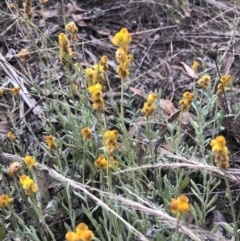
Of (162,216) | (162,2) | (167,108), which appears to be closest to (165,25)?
(162,2)

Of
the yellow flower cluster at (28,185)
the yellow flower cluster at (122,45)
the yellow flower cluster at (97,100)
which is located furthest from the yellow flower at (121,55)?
the yellow flower cluster at (28,185)

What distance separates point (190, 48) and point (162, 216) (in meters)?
1.70

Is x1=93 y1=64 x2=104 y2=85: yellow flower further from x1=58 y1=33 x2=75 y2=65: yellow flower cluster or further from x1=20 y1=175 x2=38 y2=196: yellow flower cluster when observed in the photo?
x1=20 y1=175 x2=38 y2=196: yellow flower cluster

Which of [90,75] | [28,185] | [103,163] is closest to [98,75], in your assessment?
[90,75]

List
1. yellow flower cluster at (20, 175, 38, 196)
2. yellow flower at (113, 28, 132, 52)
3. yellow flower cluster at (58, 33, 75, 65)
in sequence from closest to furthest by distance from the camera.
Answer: yellow flower cluster at (20, 175, 38, 196), yellow flower at (113, 28, 132, 52), yellow flower cluster at (58, 33, 75, 65)

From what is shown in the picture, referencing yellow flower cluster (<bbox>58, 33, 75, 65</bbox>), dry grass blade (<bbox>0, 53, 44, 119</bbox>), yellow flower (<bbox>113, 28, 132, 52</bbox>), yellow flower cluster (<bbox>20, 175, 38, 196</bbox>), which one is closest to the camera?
yellow flower cluster (<bbox>20, 175, 38, 196</bbox>)

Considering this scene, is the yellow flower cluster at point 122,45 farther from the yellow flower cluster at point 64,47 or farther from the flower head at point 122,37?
the yellow flower cluster at point 64,47

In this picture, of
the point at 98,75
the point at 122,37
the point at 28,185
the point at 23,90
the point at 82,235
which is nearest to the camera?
the point at 82,235

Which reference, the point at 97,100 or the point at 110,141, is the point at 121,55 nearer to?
the point at 97,100

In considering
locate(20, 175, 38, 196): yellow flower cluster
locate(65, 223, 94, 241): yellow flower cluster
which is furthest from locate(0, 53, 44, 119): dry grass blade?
locate(65, 223, 94, 241): yellow flower cluster

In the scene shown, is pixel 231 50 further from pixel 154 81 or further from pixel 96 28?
pixel 96 28

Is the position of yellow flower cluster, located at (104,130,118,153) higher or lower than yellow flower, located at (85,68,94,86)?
higher

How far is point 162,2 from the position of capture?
9.03 feet

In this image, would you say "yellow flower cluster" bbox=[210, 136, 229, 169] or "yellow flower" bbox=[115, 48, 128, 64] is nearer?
"yellow flower cluster" bbox=[210, 136, 229, 169]
